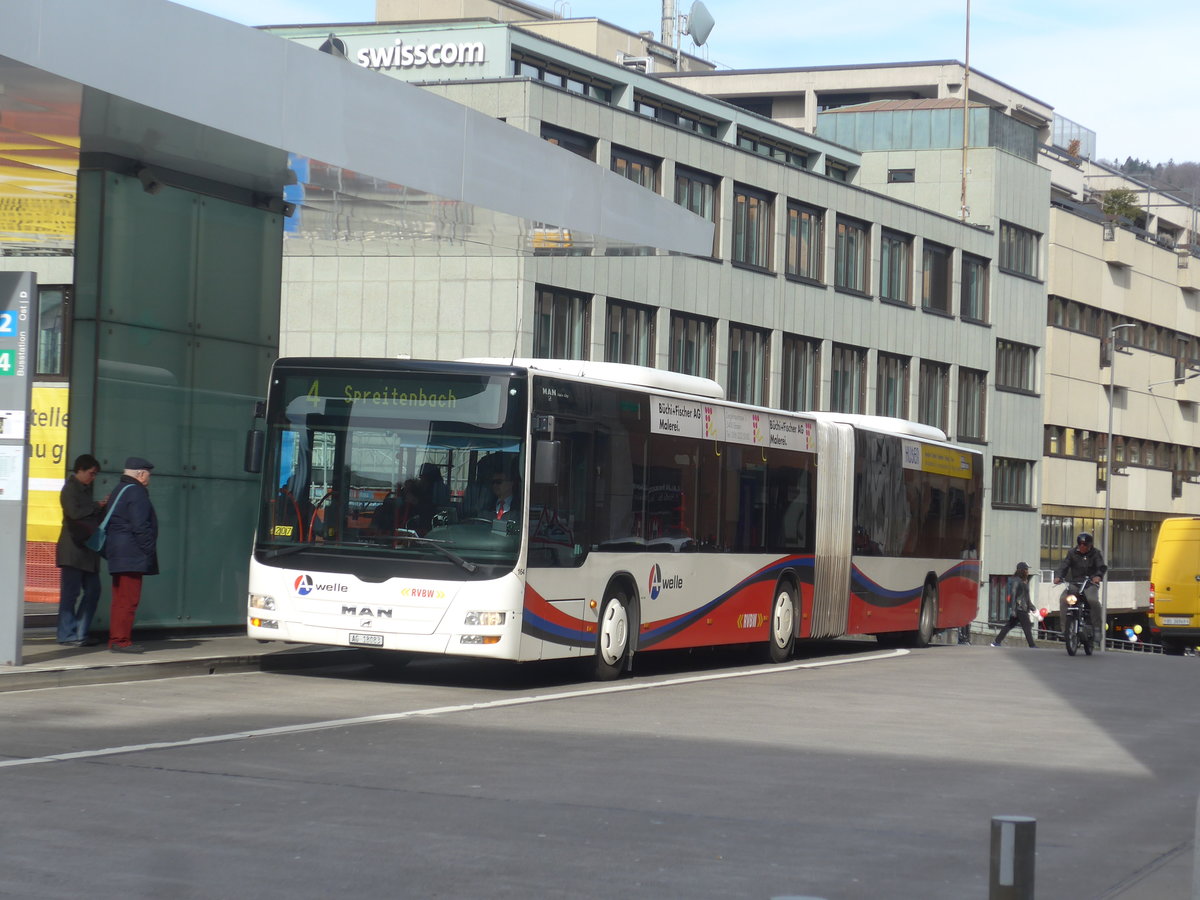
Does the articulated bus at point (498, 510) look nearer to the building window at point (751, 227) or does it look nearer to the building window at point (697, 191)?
the building window at point (697, 191)

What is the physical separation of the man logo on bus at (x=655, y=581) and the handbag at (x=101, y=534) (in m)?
5.05

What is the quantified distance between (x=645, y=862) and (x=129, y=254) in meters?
11.3

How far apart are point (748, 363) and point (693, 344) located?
3092 millimetres

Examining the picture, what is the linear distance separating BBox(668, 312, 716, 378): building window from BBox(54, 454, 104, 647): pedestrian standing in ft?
97.9

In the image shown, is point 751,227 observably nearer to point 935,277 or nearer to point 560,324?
point 560,324

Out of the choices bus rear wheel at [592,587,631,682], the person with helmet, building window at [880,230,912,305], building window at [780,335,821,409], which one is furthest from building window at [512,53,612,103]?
bus rear wheel at [592,587,631,682]

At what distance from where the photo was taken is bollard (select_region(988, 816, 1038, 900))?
5.51 metres

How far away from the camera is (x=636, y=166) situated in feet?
147

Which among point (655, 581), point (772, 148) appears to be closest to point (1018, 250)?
point (772, 148)

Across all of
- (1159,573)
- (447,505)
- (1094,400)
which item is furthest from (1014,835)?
(1094,400)

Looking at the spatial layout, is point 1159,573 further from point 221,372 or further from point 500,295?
point 221,372

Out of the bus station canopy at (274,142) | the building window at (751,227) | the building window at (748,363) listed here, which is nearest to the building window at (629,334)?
the building window at (748,363)

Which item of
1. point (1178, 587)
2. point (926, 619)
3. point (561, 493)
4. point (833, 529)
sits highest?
point (561, 493)

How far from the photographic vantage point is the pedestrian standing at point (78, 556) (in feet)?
54.0
